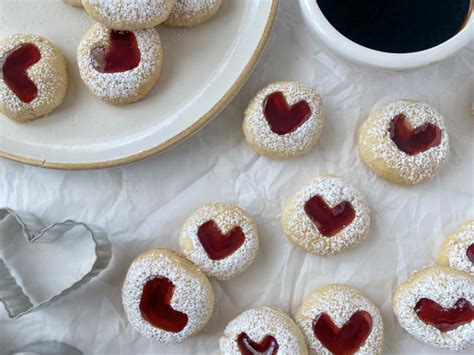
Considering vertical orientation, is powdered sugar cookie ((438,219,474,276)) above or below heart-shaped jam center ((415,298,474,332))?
above

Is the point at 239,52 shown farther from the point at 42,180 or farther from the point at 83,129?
the point at 42,180

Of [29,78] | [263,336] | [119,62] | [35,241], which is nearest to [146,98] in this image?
[119,62]

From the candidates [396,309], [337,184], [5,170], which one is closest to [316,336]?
[396,309]

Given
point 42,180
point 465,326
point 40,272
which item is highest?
point 42,180

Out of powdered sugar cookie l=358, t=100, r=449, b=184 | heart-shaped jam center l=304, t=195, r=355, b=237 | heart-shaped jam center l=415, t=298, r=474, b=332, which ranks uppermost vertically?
powdered sugar cookie l=358, t=100, r=449, b=184

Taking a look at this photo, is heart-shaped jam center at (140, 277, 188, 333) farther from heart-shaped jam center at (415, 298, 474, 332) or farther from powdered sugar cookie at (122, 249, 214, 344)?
heart-shaped jam center at (415, 298, 474, 332)

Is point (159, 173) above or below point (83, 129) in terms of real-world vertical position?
below

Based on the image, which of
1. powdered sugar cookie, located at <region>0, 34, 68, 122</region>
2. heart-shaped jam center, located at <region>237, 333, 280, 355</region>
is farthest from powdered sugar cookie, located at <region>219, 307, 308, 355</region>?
powdered sugar cookie, located at <region>0, 34, 68, 122</region>
